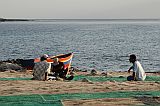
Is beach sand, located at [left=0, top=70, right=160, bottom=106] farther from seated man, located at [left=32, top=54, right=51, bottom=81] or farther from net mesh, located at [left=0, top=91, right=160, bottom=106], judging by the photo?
seated man, located at [left=32, top=54, right=51, bottom=81]

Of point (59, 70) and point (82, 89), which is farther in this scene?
point (59, 70)

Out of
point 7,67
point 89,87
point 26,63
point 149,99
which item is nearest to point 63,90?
point 89,87

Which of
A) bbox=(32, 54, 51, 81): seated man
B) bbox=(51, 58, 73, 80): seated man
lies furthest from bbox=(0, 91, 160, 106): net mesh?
bbox=(51, 58, 73, 80): seated man

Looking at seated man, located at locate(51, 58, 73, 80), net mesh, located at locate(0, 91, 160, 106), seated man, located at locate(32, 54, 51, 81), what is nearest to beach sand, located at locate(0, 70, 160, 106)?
net mesh, located at locate(0, 91, 160, 106)

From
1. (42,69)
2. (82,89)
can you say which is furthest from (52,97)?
(42,69)

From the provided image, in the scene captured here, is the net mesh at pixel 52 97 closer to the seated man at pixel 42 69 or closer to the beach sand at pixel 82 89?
the beach sand at pixel 82 89

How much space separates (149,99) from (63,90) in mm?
2653

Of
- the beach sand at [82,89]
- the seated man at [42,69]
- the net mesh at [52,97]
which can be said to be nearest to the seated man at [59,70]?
the seated man at [42,69]

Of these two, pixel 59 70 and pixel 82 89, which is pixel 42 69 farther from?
pixel 82 89

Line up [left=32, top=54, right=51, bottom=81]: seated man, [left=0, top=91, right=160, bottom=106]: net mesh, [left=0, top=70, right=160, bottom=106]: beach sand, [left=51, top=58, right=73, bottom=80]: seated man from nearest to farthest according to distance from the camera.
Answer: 1. [left=0, top=91, right=160, bottom=106]: net mesh
2. [left=0, top=70, right=160, bottom=106]: beach sand
3. [left=32, top=54, right=51, bottom=81]: seated man
4. [left=51, top=58, right=73, bottom=80]: seated man

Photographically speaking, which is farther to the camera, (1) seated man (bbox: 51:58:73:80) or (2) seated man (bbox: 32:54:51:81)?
(1) seated man (bbox: 51:58:73:80)

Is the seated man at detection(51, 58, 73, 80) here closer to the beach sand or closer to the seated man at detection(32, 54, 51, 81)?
the seated man at detection(32, 54, 51, 81)

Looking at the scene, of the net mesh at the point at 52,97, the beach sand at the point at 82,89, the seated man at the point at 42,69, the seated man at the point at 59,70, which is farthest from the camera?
the seated man at the point at 59,70

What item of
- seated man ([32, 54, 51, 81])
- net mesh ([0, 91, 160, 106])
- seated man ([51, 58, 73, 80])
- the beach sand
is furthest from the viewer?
seated man ([51, 58, 73, 80])
